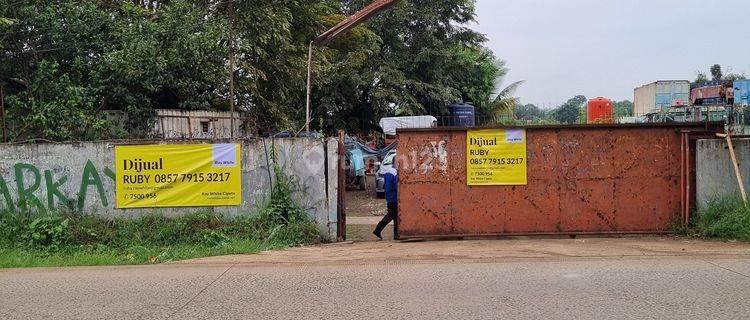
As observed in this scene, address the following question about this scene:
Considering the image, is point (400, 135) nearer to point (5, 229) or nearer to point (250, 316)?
point (250, 316)

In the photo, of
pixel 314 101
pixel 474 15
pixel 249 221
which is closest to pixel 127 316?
pixel 249 221

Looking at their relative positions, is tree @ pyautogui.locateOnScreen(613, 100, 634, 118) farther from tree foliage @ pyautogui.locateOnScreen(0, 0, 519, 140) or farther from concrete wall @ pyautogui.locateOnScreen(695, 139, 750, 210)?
concrete wall @ pyautogui.locateOnScreen(695, 139, 750, 210)

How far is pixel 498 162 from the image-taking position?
34.4 ft

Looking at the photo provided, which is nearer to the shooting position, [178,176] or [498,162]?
[498,162]

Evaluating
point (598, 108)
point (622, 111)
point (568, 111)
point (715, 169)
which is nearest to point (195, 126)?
point (715, 169)

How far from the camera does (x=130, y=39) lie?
13.8 metres

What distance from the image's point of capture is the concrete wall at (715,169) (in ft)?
33.8

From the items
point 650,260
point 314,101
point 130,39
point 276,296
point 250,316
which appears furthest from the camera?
point 314,101

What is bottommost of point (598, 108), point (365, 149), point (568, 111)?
point (365, 149)

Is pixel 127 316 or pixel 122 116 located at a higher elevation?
pixel 122 116

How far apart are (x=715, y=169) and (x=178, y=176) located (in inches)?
372

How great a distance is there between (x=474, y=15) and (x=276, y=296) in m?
29.3

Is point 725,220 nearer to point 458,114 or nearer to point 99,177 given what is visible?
point 99,177

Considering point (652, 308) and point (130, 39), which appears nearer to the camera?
point (652, 308)
